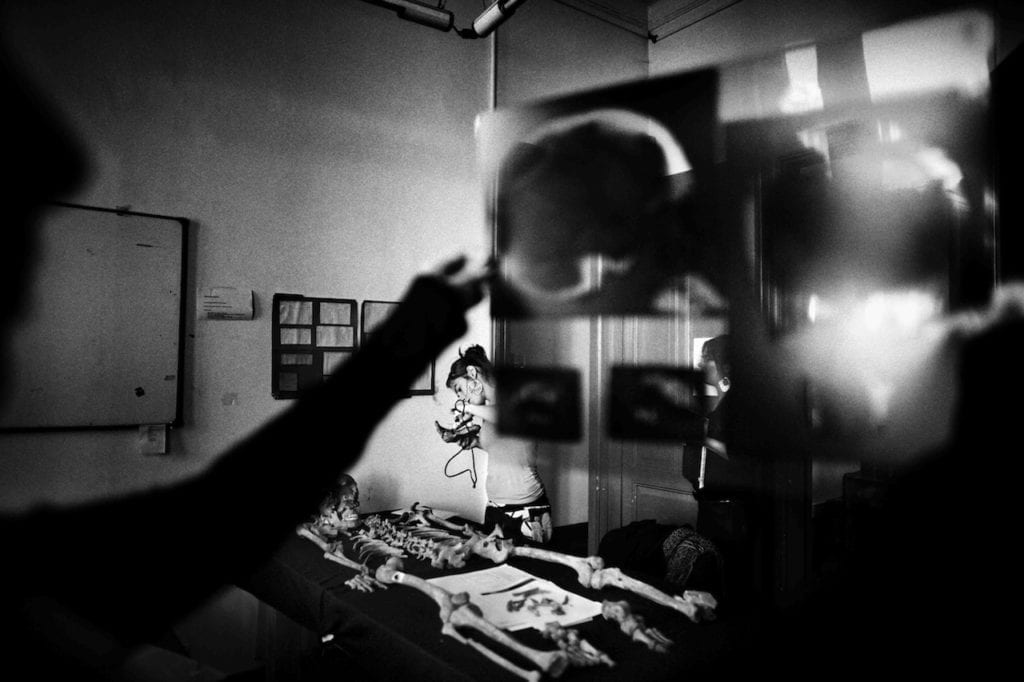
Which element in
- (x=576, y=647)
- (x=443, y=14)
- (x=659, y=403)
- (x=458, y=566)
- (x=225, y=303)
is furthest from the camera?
(x=443, y=14)

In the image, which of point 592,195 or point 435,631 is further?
point 592,195

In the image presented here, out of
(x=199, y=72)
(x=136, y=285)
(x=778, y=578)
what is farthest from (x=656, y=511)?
(x=199, y=72)

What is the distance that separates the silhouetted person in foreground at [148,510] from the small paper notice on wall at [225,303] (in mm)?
1975

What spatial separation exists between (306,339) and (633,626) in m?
1.99

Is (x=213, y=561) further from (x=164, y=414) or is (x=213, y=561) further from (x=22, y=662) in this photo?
(x=164, y=414)

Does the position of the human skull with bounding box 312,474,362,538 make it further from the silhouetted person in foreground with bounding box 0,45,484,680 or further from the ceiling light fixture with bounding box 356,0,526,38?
the ceiling light fixture with bounding box 356,0,526,38

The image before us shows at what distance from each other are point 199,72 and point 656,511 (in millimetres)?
2982

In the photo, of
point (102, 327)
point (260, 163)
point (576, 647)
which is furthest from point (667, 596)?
point (260, 163)

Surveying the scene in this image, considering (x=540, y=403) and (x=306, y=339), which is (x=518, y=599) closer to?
(x=540, y=403)

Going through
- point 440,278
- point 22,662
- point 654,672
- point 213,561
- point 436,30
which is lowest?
point 654,672

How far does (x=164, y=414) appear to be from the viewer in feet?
7.70

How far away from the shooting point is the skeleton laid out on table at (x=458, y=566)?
109 cm

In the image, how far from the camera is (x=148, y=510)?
A: 1.92 feet

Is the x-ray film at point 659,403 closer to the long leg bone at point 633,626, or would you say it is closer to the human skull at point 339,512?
the long leg bone at point 633,626
